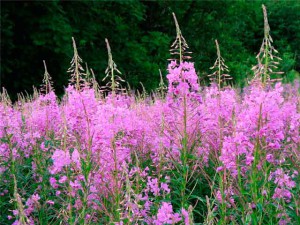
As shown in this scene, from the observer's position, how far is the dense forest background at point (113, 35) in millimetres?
12336

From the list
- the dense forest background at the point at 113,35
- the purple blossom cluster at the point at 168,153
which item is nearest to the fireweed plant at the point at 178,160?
the purple blossom cluster at the point at 168,153

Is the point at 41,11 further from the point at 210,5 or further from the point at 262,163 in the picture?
the point at 262,163

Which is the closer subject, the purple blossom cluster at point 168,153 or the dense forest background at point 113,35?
the purple blossom cluster at point 168,153

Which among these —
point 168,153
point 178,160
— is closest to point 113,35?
point 178,160

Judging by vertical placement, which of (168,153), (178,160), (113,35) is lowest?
(178,160)

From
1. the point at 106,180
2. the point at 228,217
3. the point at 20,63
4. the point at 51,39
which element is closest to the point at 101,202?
the point at 106,180

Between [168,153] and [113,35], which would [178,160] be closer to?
[168,153]

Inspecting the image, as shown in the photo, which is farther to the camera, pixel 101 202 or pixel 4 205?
pixel 4 205

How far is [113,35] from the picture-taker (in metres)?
14.0

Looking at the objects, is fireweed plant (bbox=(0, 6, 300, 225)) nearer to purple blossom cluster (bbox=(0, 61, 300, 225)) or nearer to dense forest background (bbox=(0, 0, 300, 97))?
purple blossom cluster (bbox=(0, 61, 300, 225))

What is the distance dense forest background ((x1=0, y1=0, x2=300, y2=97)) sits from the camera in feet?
40.5

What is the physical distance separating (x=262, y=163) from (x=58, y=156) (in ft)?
4.40

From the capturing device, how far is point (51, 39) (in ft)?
39.7

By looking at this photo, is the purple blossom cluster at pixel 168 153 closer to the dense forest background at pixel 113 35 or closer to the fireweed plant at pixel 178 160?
the fireweed plant at pixel 178 160
